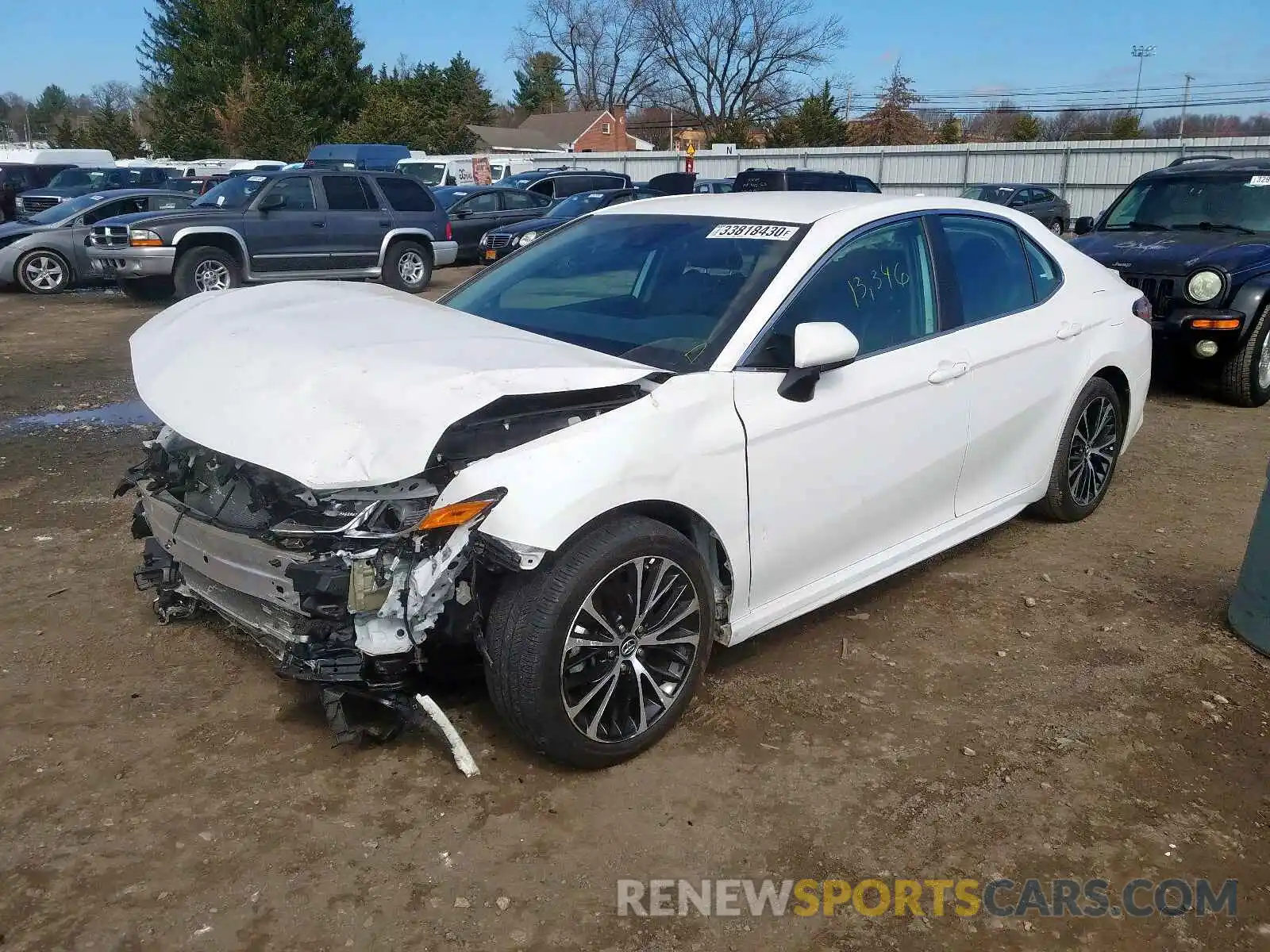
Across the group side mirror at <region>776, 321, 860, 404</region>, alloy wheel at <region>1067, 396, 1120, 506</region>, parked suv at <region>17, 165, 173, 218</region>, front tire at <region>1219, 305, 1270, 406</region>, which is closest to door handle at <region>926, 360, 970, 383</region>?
side mirror at <region>776, 321, 860, 404</region>

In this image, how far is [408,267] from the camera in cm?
1603

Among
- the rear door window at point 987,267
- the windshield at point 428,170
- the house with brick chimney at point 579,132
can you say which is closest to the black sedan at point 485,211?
the windshield at point 428,170

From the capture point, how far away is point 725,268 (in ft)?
12.6

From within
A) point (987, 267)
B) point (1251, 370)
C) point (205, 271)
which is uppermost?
point (987, 267)

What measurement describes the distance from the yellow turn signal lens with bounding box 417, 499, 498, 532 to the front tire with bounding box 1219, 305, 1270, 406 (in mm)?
7066

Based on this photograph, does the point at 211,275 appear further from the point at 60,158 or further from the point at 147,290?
the point at 60,158

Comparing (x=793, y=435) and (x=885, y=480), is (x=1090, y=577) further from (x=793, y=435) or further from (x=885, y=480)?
(x=793, y=435)

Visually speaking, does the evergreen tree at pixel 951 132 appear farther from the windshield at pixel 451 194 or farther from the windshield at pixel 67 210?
the windshield at pixel 67 210

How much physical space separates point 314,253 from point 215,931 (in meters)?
Answer: 13.3

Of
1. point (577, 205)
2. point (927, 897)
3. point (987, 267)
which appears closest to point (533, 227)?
point (577, 205)

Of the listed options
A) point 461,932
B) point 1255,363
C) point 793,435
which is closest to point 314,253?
point 1255,363

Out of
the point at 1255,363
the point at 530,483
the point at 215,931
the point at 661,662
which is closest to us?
the point at 215,931

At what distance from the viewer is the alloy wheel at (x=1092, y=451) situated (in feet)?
16.7

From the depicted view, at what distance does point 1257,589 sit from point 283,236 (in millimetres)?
13167
